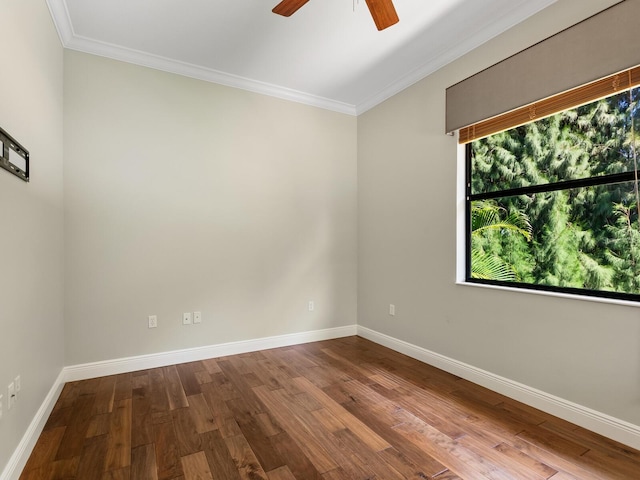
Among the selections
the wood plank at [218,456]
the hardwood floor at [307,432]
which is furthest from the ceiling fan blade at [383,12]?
the wood plank at [218,456]

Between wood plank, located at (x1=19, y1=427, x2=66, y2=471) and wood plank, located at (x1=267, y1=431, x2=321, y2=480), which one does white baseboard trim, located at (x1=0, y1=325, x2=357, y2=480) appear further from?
wood plank, located at (x1=267, y1=431, x2=321, y2=480)

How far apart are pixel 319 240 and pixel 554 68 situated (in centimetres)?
Result: 258

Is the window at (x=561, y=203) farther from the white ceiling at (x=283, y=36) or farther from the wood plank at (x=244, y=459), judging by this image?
the wood plank at (x=244, y=459)

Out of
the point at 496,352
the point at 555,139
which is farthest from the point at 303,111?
the point at 496,352

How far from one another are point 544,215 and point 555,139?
21.1 inches

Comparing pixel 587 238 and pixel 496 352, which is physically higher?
pixel 587 238

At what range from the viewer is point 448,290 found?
2.95 m

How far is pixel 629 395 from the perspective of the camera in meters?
1.88

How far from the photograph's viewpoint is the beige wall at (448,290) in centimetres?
200

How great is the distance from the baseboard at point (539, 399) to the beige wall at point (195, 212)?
130 cm

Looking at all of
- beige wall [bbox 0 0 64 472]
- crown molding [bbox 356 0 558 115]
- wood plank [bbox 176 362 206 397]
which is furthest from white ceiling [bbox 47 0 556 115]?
wood plank [bbox 176 362 206 397]

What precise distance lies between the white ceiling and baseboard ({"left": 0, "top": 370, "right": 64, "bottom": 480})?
2.66 metres

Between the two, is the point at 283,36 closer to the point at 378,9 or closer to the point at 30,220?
the point at 378,9

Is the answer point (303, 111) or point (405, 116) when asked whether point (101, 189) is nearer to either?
point (303, 111)
